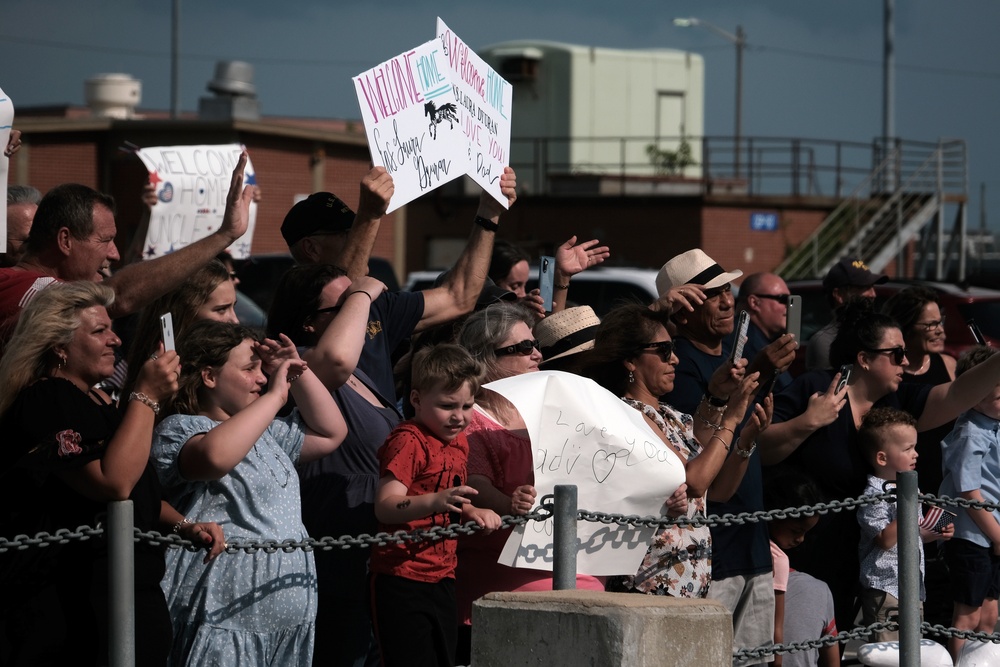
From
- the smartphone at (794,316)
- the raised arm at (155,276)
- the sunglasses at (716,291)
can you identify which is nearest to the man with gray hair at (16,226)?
the raised arm at (155,276)

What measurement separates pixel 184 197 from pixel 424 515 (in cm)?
549

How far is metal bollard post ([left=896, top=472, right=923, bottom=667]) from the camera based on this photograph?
5.33 meters

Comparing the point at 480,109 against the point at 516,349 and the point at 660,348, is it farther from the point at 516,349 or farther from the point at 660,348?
→ the point at 660,348

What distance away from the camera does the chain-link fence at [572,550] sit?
390 cm

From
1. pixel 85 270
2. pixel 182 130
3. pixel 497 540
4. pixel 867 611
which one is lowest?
pixel 867 611

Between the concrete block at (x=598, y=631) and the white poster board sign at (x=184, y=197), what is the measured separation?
5.54 metres

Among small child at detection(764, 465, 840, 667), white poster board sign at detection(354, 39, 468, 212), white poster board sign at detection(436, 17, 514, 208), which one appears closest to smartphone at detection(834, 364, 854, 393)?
small child at detection(764, 465, 840, 667)

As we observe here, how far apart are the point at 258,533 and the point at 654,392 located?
171cm

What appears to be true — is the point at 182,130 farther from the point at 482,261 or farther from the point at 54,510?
the point at 54,510

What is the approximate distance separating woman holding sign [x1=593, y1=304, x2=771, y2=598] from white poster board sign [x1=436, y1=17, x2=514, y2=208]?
2.95 feet

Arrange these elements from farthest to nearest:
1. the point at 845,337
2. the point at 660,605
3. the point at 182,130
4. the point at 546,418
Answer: the point at 182,130, the point at 845,337, the point at 546,418, the point at 660,605

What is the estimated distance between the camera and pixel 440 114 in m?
5.68

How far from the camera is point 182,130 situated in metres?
22.3

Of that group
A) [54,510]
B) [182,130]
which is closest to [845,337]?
[54,510]
